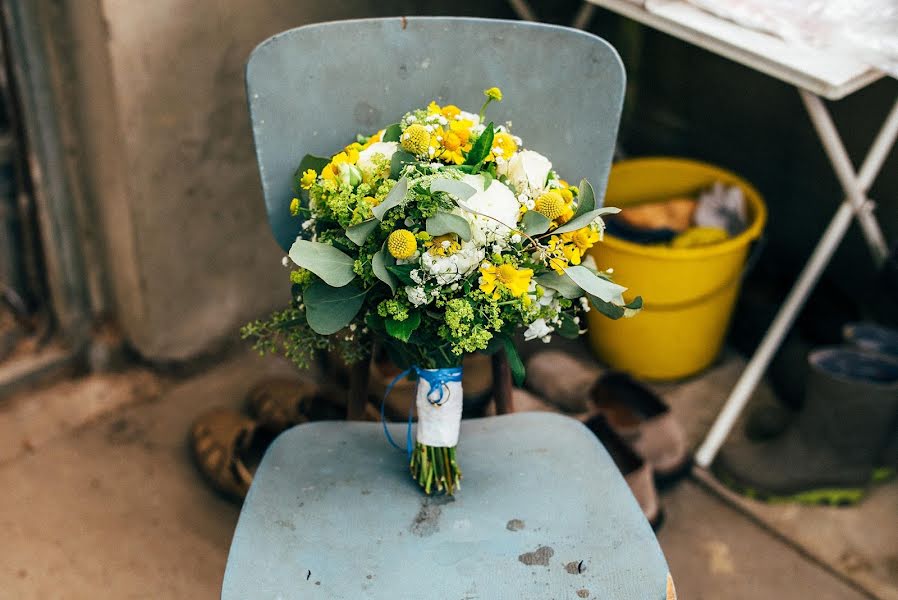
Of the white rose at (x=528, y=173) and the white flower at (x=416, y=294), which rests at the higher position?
the white rose at (x=528, y=173)

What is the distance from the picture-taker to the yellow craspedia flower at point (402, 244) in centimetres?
92

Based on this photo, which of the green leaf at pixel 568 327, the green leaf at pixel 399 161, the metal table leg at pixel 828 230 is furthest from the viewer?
the metal table leg at pixel 828 230

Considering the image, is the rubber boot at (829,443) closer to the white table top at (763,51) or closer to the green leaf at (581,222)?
the white table top at (763,51)

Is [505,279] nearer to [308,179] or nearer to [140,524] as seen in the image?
[308,179]

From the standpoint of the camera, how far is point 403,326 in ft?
3.18

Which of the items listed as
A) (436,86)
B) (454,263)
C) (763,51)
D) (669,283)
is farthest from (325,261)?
Answer: (669,283)

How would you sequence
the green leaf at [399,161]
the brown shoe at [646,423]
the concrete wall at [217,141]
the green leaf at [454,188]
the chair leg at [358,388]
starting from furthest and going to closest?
the brown shoe at [646,423] < the concrete wall at [217,141] < the chair leg at [358,388] < the green leaf at [399,161] < the green leaf at [454,188]

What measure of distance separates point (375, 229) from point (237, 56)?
103cm

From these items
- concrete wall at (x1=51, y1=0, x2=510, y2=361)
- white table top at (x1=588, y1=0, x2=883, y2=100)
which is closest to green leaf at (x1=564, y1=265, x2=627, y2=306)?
white table top at (x1=588, y1=0, x2=883, y2=100)

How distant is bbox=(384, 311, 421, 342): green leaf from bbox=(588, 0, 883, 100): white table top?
83cm

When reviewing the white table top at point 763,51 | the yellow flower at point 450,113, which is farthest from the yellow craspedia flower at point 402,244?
the white table top at point 763,51

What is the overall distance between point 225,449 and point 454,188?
3.62 ft

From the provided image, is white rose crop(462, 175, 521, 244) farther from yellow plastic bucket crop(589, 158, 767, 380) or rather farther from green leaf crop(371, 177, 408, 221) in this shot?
yellow plastic bucket crop(589, 158, 767, 380)

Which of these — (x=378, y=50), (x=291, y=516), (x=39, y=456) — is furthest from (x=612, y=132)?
(x=39, y=456)
